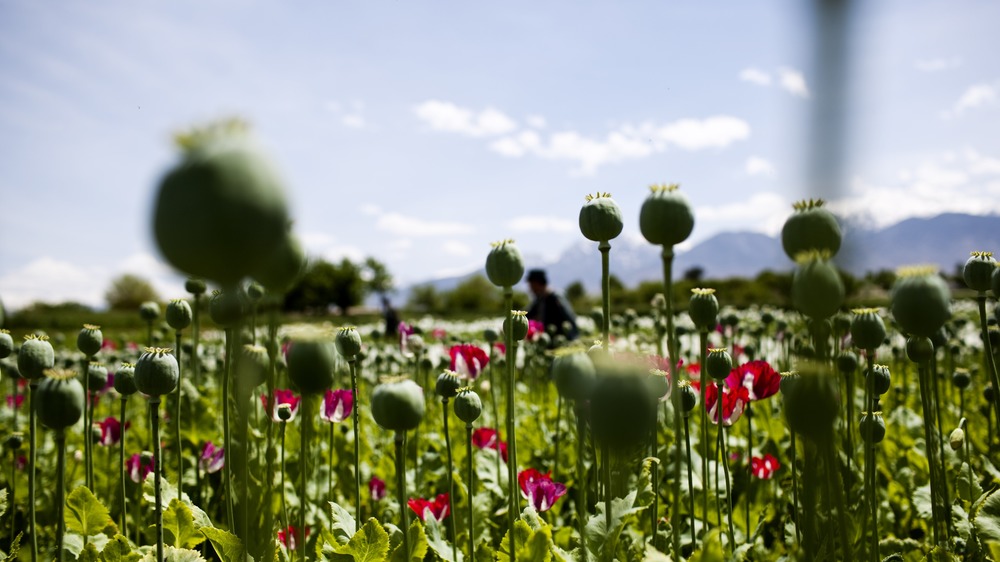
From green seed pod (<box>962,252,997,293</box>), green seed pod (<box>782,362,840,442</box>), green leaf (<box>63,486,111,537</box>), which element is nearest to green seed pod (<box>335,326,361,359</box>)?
green leaf (<box>63,486,111,537</box>)

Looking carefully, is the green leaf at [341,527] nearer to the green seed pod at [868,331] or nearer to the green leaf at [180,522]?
the green leaf at [180,522]

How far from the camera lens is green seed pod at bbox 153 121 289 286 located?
20.9 inches

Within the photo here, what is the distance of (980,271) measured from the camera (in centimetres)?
145

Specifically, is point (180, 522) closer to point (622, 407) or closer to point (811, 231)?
point (622, 407)

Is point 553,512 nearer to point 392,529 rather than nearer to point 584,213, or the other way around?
point 392,529

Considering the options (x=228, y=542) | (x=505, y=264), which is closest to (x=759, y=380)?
(x=505, y=264)

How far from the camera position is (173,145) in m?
0.56

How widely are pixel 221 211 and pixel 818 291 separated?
0.60m

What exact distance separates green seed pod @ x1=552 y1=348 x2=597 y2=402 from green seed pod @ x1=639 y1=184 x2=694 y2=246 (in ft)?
0.78

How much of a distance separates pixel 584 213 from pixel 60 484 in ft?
3.50

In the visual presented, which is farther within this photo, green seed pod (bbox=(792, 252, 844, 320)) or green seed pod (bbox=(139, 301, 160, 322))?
green seed pod (bbox=(139, 301, 160, 322))

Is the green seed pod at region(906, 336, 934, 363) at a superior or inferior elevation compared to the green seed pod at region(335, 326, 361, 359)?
inferior

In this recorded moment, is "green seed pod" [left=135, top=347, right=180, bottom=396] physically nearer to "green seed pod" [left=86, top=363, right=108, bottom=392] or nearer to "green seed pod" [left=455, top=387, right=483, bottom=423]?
"green seed pod" [left=455, top=387, right=483, bottom=423]

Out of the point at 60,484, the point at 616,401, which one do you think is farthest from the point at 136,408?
the point at 616,401
